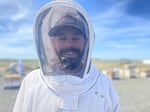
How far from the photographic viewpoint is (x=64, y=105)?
1657mm

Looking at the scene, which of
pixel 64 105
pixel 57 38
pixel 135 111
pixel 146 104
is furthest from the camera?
pixel 146 104

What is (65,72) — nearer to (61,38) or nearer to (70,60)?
(70,60)

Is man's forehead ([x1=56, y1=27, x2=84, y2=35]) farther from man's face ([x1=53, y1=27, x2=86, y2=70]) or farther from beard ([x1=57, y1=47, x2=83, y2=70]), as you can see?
beard ([x1=57, y1=47, x2=83, y2=70])

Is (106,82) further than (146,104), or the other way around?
(146,104)

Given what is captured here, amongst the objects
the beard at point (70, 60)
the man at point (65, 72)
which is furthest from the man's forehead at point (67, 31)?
the beard at point (70, 60)

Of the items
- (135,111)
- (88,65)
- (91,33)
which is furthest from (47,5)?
(135,111)

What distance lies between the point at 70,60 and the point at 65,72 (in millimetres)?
74

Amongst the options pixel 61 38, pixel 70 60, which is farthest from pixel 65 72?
pixel 61 38

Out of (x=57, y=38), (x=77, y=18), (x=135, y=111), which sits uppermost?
(x=77, y=18)

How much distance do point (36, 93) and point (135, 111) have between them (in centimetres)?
746

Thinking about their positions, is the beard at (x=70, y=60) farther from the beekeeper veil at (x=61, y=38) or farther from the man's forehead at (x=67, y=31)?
the man's forehead at (x=67, y=31)

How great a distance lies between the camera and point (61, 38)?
1771 millimetres

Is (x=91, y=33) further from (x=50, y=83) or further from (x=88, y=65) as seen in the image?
(x=50, y=83)

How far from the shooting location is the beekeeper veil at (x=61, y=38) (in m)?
1.74
